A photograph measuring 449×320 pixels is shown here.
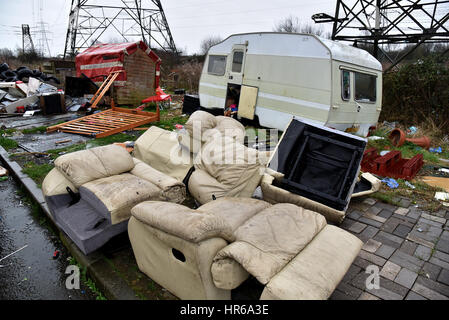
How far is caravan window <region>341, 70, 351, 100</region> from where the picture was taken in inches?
244

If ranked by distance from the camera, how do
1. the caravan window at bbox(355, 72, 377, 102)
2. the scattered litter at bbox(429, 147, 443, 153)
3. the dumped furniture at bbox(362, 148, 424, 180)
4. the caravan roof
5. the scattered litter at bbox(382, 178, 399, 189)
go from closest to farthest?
the scattered litter at bbox(382, 178, 399, 189)
the dumped furniture at bbox(362, 148, 424, 180)
the caravan roof
the caravan window at bbox(355, 72, 377, 102)
the scattered litter at bbox(429, 147, 443, 153)

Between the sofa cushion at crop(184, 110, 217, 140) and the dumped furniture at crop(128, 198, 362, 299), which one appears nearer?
the dumped furniture at crop(128, 198, 362, 299)

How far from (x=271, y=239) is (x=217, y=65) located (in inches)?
282

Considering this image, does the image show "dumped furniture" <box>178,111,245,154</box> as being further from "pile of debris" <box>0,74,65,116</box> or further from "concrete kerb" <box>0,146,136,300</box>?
"pile of debris" <box>0,74,65,116</box>

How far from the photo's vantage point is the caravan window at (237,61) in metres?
7.63

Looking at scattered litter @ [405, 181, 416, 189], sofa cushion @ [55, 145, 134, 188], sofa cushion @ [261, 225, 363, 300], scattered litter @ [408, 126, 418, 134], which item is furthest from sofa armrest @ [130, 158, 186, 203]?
scattered litter @ [408, 126, 418, 134]

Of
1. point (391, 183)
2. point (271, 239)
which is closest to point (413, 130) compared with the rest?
point (391, 183)

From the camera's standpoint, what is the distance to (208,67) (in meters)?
8.63

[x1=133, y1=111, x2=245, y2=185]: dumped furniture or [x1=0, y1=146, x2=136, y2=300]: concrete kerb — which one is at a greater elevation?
[x1=133, y1=111, x2=245, y2=185]: dumped furniture

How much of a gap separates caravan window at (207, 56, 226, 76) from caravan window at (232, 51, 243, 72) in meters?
0.39

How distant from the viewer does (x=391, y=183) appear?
15.0 ft

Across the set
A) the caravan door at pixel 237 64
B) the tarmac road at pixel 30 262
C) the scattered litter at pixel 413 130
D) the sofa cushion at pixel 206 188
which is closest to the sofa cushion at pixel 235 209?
the sofa cushion at pixel 206 188
